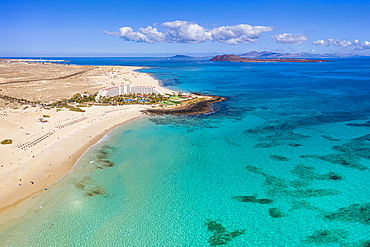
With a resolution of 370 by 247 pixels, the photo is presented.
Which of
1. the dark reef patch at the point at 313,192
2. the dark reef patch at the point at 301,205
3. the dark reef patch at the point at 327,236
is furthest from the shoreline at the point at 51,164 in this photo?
the dark reef patch at the point at 313,192

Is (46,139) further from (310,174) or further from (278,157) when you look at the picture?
(310,174)

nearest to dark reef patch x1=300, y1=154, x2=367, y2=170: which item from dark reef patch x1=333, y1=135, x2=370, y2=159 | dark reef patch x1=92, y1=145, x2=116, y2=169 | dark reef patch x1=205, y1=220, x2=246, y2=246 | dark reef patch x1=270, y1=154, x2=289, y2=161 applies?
dark reef patch x1=333, y1=135, x2=370, y2=159

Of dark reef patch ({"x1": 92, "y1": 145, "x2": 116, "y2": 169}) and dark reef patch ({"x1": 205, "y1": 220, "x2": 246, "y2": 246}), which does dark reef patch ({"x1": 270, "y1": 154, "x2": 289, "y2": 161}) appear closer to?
dark reef patch ({"x1": 205, "y1": 220, "x2": 246, "y2": 246})

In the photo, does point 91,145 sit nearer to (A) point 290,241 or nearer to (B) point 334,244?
(A) point 290,241

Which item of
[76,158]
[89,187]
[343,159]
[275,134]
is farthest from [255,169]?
[76,158]

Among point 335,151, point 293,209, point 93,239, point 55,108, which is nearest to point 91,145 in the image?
point 93,239
